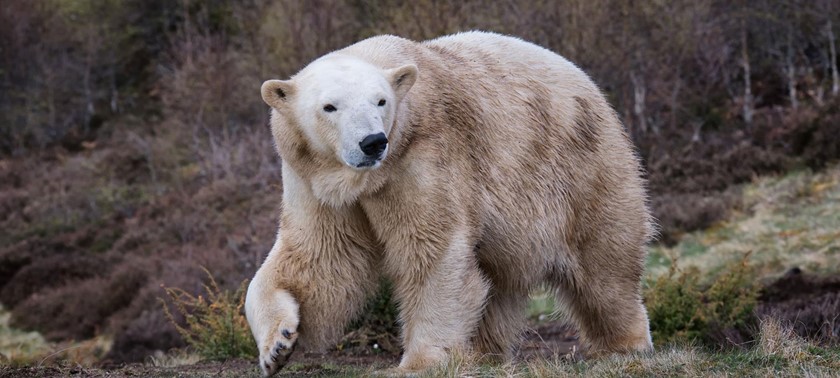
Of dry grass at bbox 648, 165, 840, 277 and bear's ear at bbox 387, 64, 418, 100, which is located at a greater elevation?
bear's ear at bbox 387, 64, 418, 100

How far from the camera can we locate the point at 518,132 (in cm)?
590

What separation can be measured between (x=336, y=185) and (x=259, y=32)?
96.0ft

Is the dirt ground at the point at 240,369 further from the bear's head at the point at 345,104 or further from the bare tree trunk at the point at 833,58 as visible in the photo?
the bare tree trunk at the point at 833,58

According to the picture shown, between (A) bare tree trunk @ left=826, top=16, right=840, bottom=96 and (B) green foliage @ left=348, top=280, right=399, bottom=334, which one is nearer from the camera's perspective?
(B) green foliage @ left=348, top=280, right=399, bottom=334

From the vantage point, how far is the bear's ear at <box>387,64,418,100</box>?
5105 mm

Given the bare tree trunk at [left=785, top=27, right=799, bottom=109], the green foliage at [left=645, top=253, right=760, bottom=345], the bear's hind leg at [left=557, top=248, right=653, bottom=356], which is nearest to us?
the bear's hind leg at [left=557, top=248, right=653, bottom=356]

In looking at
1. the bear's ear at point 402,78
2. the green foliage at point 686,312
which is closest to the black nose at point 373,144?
the bear's ear at point 402,78

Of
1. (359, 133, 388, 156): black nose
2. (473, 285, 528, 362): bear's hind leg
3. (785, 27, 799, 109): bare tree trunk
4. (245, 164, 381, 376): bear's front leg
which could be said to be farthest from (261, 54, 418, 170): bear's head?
(785, 27, 799, 109): bare tree trunk

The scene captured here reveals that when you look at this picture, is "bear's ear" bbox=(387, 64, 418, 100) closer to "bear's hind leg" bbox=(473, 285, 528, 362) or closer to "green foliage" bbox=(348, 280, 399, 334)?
"bear's hind leg" bbox=(473, 285, 528, 362)

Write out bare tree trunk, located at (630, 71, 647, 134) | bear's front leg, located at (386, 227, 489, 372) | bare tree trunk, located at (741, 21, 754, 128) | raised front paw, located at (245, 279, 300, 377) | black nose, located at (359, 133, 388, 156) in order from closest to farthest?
1. black nose, located at (359, 133, 388, 156)
2. raised front paw, located at (245, 279, 300, 377)
3. bear's front leg, located at (386, 227, 489, 372)
4. bare tree trunk, located at (630, 71, 647, 134)
5. bare tree trunk, located at (741, 21, 754, 128)

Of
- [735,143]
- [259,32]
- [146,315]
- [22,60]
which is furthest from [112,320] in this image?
[22,60]

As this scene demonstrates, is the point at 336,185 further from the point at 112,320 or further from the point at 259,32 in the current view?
the point at 259,32

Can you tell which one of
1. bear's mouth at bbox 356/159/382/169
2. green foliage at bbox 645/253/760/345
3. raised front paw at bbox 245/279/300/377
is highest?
bear's mouth at bbox 356/159/382/169

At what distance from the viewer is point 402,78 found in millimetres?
5137
